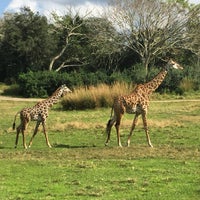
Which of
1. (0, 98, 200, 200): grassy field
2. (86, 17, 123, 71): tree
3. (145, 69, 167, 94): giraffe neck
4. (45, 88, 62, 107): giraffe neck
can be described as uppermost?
(86, 17, 123, 71): tree

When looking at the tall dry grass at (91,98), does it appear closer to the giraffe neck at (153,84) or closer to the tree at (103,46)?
the giraffe neck at (153,84)

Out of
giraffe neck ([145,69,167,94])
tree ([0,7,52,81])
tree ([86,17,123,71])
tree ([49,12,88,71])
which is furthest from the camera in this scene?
tree ([49,12,88,71])

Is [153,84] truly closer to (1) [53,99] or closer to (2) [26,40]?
(1) [53,99]

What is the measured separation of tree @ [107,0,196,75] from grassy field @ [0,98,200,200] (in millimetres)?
30175

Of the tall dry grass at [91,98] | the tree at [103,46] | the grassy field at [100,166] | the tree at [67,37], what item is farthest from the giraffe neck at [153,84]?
the tree at [67,37]

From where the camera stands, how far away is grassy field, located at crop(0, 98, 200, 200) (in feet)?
25.1

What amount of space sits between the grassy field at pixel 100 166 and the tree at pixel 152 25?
30.2m

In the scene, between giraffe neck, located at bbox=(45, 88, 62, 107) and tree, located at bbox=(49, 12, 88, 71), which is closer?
giraffe neck, located at bbox=(45, 88, 62, 107)

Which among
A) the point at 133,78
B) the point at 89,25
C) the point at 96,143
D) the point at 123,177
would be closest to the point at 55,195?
the point at 123,177

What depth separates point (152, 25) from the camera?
46.7 metres

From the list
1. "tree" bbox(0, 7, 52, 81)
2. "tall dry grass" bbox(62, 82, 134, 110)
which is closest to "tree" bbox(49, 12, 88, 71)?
"tree" bbox(0, 7, 52, 81)

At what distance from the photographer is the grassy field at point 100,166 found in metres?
7.64

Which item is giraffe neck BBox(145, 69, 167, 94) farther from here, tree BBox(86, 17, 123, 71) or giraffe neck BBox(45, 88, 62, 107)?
tree BBox(86, 17, 123, 71)

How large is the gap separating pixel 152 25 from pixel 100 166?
38.1 meters
